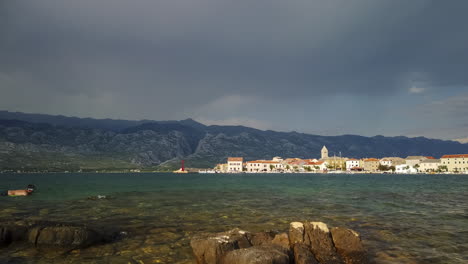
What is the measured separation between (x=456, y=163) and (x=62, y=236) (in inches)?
9475

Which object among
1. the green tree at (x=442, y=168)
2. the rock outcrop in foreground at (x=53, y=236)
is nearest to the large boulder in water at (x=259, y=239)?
the rock outcrop in foreground at (x=53, y=236)

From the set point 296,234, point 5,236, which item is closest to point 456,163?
point 296,234

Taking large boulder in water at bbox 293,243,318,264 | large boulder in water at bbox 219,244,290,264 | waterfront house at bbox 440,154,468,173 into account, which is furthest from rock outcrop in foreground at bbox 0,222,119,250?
waterfront house at bbox 440,154,468,173

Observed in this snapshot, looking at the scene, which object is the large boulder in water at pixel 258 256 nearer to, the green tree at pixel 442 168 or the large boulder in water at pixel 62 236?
the large boulder in water at pixel 62 236

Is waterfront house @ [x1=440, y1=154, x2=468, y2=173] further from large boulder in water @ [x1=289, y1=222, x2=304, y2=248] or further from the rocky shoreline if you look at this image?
large boulder in water @ [x1=289, y1=222, x2=304, y2=248]

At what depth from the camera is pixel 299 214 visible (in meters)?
24.4

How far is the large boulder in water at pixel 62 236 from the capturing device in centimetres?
1401

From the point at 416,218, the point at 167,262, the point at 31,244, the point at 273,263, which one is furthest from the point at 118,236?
the point at 416,218

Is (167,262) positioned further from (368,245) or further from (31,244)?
(368,245)

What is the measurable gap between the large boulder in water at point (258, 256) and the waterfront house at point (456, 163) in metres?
231

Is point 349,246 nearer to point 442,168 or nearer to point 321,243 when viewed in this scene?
point 321,243

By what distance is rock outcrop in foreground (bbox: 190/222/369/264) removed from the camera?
945cm

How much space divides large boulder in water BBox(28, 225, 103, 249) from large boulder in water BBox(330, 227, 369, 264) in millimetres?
12664

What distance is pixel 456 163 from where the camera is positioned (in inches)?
7357
